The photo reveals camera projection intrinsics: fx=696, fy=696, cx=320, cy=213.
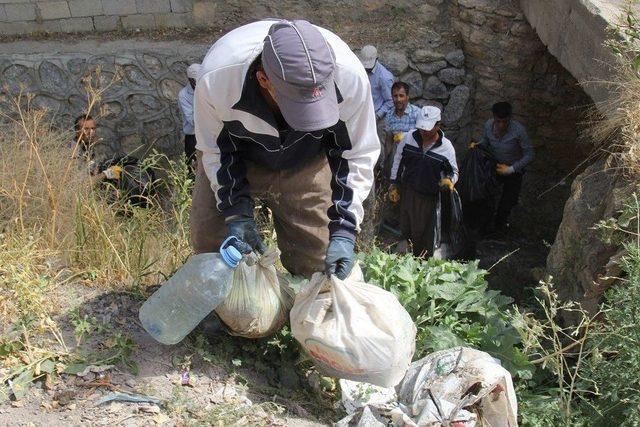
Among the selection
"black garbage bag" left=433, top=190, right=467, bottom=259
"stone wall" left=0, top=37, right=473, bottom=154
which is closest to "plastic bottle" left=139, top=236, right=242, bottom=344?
"black garbage bag" left=433, top=190, right=467, bottom=259

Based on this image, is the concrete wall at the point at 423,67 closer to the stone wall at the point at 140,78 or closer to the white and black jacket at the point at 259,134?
the stone wall at the point at 140,78

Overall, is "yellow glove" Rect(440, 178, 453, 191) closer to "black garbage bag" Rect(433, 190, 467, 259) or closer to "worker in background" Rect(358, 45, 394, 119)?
"black garbage bag" Rect(433, 190, 467, 259)

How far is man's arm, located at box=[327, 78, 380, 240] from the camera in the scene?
277cm

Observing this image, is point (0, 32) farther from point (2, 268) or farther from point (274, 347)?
point (274, 347)

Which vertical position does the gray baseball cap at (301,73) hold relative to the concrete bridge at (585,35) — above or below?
above

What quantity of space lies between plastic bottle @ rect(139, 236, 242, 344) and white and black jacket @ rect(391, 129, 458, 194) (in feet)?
10.1

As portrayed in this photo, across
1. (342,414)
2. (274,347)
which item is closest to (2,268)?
(274,347)

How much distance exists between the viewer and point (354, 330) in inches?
101

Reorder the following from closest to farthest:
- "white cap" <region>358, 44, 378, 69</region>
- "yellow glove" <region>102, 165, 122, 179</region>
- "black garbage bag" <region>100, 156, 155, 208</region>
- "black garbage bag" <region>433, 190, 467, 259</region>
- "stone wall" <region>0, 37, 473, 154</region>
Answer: "black garbage bag" <region>100, 156, 155, 208</region> → "yellow glove" <region>102, 165, 122, 179</region> → "black garbage bag" <region>433, 190, 467, 259</region> → "white cap" <region>358, 44, 378, 69</region> → "stone wall" <region>0, 37, 473, 154</region>

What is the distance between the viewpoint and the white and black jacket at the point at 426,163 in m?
5.49

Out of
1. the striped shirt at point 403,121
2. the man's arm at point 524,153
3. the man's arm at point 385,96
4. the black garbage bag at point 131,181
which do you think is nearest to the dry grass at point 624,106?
the man's arm at point 524,153

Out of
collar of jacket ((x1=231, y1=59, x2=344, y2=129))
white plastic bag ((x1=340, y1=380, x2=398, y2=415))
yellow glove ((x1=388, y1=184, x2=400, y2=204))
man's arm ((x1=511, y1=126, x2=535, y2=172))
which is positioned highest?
collar of jacket ((x1=231, y1=59, x2=344, y2=129))

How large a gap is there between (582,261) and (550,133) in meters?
3.90

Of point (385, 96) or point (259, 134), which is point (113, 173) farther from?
point (259, 134)
